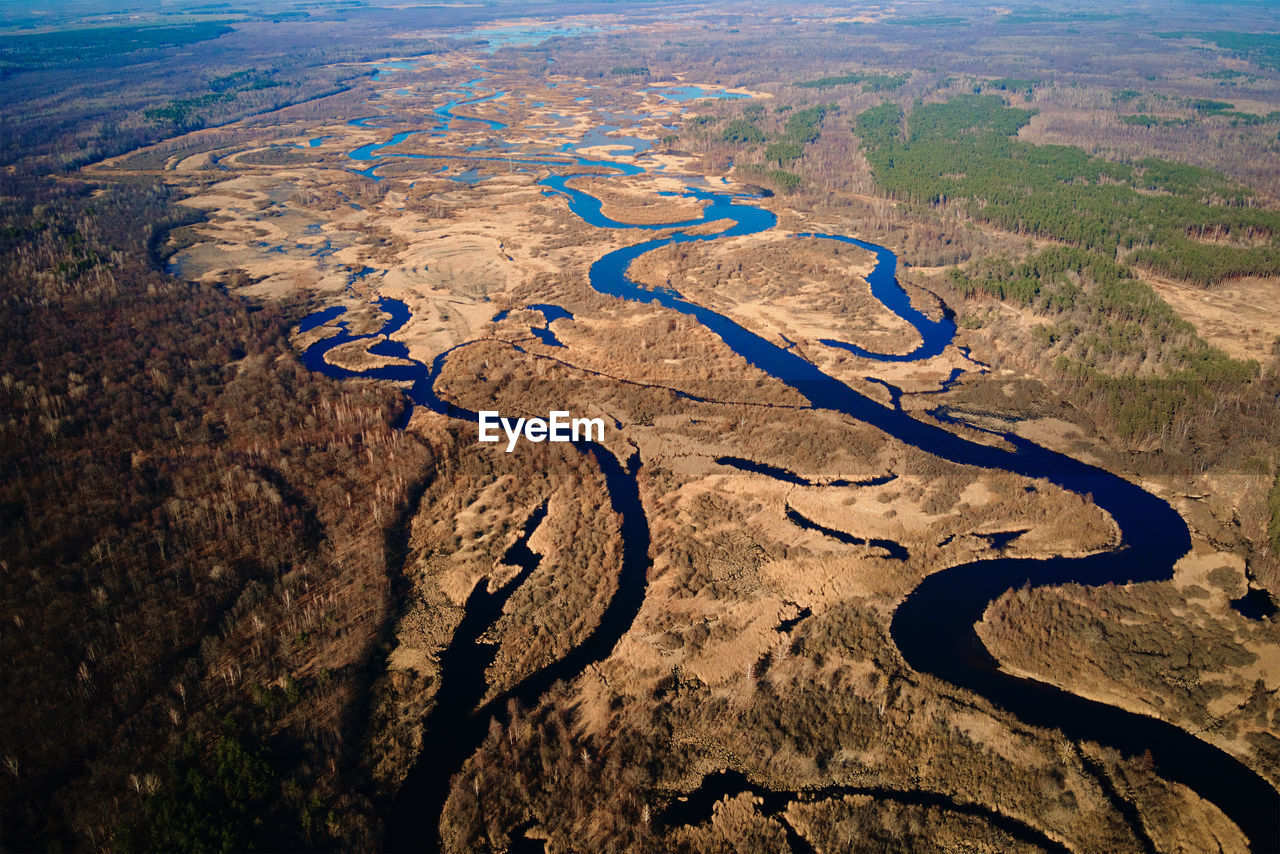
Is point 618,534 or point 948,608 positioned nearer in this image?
point 948,608

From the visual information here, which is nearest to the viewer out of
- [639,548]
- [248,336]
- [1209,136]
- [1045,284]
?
[639,548]

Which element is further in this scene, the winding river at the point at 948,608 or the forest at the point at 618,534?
the winding river at the point at 948,608

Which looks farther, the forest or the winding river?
the winding river

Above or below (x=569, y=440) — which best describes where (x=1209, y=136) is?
above

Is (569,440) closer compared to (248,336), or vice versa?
(569,440)

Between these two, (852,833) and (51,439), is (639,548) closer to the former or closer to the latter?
(852,833)

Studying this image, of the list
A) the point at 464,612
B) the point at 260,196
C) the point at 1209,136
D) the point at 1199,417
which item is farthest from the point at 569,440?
the point at 1209,136

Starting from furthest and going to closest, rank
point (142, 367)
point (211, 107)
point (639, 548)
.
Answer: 1. point (211, 107)
2. point (142, 367)
3. point (639, 548)

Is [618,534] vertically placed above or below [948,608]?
below
